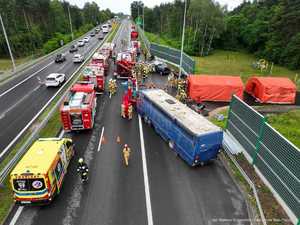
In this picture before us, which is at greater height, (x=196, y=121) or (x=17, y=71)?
(x=196, y=121)

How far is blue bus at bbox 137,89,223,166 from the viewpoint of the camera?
1496 cm

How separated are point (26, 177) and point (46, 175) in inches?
36.8

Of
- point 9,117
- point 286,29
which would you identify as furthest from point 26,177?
point 286,29

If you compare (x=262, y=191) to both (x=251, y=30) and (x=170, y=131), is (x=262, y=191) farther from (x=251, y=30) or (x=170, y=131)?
(x=251, y=30)

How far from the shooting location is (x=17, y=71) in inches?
1587

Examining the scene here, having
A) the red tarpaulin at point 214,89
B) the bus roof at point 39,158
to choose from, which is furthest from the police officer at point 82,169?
the red tarpaulin at point 214,89

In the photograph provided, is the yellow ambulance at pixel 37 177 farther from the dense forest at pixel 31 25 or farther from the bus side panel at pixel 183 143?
the dense forest at pixel 31 25

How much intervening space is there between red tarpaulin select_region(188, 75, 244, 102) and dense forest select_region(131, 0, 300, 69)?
29803 mm

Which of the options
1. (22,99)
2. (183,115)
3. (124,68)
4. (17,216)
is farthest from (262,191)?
(22,99)

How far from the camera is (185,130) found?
50.8 ft

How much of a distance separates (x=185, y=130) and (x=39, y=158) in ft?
29.3

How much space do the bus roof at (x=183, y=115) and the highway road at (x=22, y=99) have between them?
40.9 ft

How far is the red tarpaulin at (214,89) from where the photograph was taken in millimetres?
27266

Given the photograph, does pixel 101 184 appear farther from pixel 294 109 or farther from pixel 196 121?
pixel 294 109
